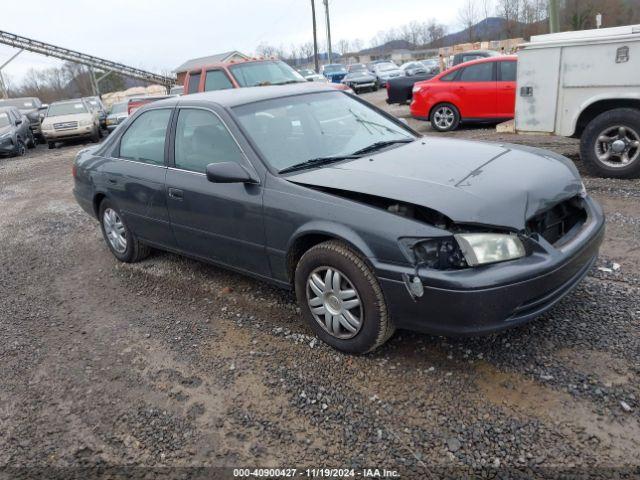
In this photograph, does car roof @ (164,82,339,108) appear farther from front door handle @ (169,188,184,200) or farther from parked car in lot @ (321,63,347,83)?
parked car in lot @ (321,63,347,83)

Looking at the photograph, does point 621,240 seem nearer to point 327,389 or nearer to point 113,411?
point 327,389

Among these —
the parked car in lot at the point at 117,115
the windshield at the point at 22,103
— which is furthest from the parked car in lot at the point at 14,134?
the windshield at the point at 22,103

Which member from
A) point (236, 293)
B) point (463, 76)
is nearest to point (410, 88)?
point (463, 76)

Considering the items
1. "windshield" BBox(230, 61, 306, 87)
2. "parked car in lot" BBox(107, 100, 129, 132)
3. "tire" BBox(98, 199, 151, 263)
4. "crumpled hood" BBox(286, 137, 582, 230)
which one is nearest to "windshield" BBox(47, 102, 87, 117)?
"parked car in lot" BBox(107, 100, 129, 132)

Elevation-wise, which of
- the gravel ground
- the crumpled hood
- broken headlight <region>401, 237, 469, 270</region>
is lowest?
the gravel ground

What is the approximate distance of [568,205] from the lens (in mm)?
3389

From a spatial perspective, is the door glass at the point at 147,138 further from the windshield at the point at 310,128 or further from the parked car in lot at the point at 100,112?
the parked car in lot at the point at 100,112

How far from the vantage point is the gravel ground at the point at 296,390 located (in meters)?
2.51

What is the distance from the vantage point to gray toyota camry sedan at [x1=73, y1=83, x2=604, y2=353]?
2.77 meters

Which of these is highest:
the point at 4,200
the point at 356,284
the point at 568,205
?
the point at 568,205

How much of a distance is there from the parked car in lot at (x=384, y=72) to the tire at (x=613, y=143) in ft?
79.7

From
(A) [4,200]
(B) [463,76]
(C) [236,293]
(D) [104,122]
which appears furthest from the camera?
(D) [104,122]

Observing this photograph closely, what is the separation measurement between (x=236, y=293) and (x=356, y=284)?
166 centimetres

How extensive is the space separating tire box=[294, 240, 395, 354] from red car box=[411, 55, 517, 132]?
8.56 metres
